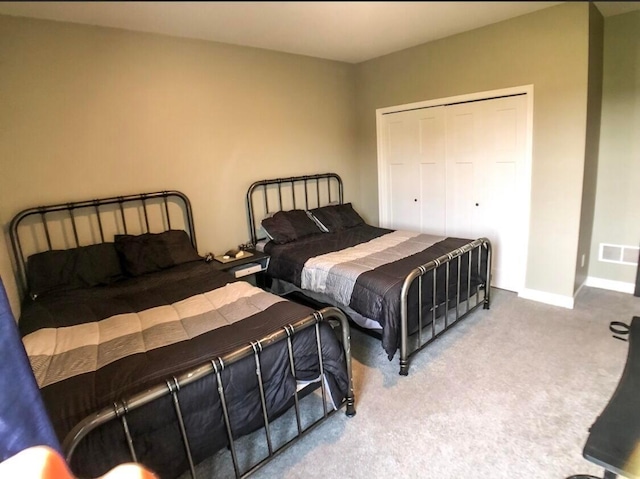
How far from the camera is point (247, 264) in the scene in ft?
10.6

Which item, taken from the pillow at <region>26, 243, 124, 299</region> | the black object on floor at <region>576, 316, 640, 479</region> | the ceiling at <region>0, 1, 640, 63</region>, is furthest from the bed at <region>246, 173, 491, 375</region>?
the ceiling at <region>0, 1, 640, 63</region>

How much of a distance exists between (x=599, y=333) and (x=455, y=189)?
170cm

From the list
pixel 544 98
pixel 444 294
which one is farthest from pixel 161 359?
pixel 544 98

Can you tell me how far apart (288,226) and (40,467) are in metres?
2.74

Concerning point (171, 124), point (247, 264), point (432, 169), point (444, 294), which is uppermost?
point (171, 124)

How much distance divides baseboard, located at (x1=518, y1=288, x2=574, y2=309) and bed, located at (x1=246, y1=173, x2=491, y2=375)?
0.45 meters

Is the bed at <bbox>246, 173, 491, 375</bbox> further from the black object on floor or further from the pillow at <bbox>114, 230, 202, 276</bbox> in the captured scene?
the black object on floor

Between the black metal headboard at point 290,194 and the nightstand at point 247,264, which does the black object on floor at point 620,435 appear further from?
the black metal headboard at point 290,194

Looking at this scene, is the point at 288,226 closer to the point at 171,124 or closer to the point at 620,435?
the point at 171,124

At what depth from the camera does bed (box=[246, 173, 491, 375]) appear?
2385 mm

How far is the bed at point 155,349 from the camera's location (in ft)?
4.50

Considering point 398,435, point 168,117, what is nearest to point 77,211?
point 168,117

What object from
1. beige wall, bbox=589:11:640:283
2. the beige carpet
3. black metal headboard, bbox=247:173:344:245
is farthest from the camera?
black metal headboard, bbox=247:173:344:245

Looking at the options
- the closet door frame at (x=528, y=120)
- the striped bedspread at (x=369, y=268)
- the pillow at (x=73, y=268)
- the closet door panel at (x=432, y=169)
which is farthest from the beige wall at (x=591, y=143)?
the pillow at (x=73, y=268)
